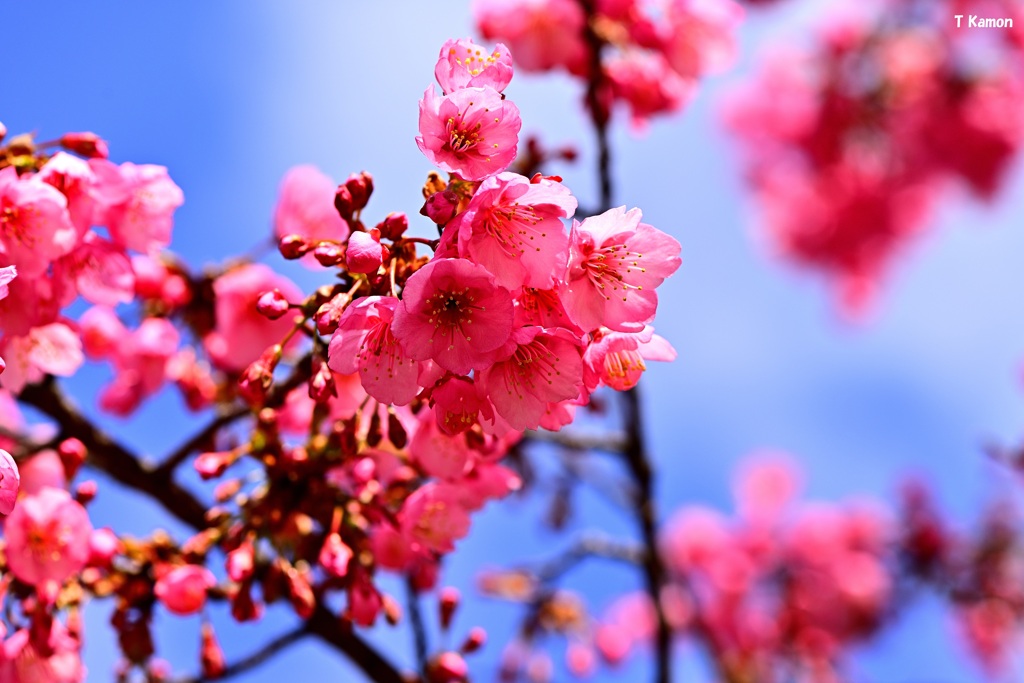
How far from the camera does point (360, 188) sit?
158 cm

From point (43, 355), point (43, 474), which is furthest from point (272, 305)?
point (43, 474)

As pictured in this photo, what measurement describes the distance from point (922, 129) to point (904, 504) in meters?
4.10

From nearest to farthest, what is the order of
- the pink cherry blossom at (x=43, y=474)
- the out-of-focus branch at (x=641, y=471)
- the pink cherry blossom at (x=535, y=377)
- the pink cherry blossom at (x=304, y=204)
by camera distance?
the pink cherry blossom at (x=535, y=377) → the pink cherry blossom at (x=43, y=474) → the pink cherry blossom at (x=304, y=204) → the out-of-focus branch at (x=641, y=471)

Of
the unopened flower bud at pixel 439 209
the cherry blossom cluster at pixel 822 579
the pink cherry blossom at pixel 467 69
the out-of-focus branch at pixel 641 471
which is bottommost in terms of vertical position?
the cherry blossom cluster at pixel 822 579

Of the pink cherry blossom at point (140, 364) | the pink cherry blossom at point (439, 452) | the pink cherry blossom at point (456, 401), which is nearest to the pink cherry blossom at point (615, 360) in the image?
the pink cherry blossom at point (456, 401)

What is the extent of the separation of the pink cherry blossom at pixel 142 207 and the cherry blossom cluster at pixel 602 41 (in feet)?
5.19

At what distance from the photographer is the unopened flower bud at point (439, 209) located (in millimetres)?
1400

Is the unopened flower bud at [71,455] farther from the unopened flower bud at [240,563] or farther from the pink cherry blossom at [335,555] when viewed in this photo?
the pink cherry blossom at [335,555]

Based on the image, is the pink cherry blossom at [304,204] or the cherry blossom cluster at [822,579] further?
the cherry blossom cluster at [822,579]

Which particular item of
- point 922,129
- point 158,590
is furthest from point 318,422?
point 922,129

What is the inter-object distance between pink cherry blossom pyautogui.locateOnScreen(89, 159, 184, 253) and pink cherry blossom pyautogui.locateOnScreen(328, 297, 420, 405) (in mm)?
736

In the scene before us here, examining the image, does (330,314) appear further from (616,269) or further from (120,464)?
(120,464)

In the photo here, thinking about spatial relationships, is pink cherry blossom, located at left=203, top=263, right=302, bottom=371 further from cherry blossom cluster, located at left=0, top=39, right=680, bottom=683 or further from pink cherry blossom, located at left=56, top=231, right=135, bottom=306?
pink cherry blossom, located at left=56, top=231, right=135, bottom=306

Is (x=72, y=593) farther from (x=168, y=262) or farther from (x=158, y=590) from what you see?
(x=168, y=262)
